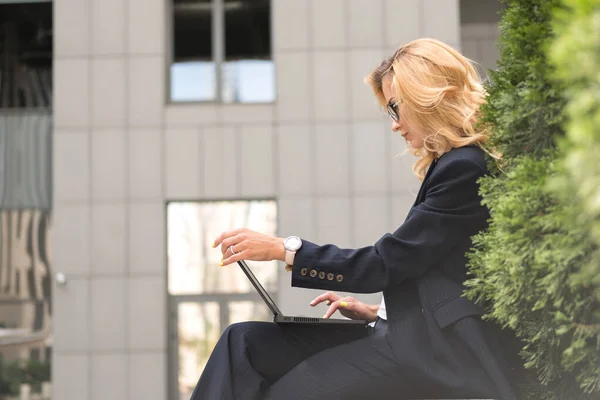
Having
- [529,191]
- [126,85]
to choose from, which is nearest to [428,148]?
[529,191]

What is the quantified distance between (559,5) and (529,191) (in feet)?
1.58

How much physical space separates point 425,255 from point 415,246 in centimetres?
5

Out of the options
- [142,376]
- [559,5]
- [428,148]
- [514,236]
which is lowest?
[142,376]

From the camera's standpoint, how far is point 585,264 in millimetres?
2230

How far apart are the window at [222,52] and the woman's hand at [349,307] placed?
43.3 ft

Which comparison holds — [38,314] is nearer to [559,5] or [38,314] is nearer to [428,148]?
[428,148]

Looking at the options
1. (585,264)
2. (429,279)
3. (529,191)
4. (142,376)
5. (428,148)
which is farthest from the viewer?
(142,376)

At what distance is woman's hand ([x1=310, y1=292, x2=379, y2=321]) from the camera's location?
363cm

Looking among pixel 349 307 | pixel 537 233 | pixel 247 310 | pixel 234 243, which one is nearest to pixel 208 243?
pixel 247 310

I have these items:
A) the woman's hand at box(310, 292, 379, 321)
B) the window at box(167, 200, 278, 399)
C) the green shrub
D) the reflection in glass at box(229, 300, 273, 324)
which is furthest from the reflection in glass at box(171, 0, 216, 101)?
the green shrub

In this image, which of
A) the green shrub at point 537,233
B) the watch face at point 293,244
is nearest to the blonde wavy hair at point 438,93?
the green shrub at point 537,233

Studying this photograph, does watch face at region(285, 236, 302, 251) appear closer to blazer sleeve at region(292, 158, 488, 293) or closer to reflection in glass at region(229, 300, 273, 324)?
blazer sleeve at region(292, 158, 488, 293)

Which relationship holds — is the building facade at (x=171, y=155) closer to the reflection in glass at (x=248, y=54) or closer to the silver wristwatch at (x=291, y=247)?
the reflection in glass at (x=248, y=54)

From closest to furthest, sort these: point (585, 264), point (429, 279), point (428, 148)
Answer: point (585, 264) → point (429, 279) → point (428, 148)
